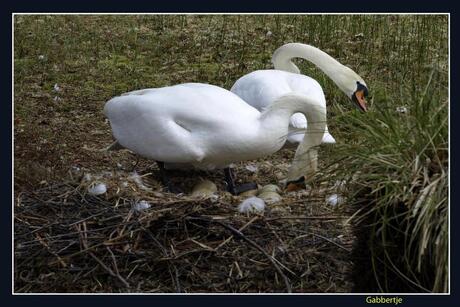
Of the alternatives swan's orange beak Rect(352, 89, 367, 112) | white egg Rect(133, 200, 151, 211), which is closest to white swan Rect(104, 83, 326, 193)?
white egg Rect(133, 200, 151, 211)

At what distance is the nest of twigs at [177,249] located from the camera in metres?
6.64

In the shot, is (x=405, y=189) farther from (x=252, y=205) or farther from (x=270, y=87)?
(x=270, y=87)

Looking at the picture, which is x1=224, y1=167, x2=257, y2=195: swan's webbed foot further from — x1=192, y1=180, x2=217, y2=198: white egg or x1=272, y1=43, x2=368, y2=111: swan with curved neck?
x1=272, y1=43, x2=368, y2=111: swan with curved neck

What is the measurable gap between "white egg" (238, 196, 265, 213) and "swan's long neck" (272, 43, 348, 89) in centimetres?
206

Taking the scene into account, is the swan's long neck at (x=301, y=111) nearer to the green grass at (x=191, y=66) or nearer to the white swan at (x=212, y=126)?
the white swan at (x=212, y=126)

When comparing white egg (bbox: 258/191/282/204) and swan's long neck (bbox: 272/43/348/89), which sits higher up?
swan's long neck (bbox: 272/43/348/89)

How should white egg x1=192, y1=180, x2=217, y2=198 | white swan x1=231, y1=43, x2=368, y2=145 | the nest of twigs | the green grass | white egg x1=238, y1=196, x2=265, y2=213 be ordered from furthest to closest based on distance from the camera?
1. white swan x1=231, y1=43, x2=368, y2=145
2. white egg x1=192, y1=180, x2=217, y2=198
3. white egg x1=238, y1=196, x2=265, y2=213
4. the nest of twigs
5. the green grass

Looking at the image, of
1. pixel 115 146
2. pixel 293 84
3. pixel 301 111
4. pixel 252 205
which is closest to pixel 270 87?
pixel 293 84

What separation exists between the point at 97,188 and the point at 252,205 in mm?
1064

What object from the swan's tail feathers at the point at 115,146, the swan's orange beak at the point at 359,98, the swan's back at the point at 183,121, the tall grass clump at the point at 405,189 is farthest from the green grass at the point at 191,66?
the swan's back at the point at 183,121

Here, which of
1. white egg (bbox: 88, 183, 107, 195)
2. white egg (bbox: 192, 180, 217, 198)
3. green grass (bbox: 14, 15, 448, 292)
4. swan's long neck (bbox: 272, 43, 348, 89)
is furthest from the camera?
swan's long neck (bbox: 272, 43, 348, 89)

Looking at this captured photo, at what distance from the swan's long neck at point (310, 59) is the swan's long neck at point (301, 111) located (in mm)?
1486

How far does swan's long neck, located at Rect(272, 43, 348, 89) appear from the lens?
916cm

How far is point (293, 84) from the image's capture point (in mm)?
8672
